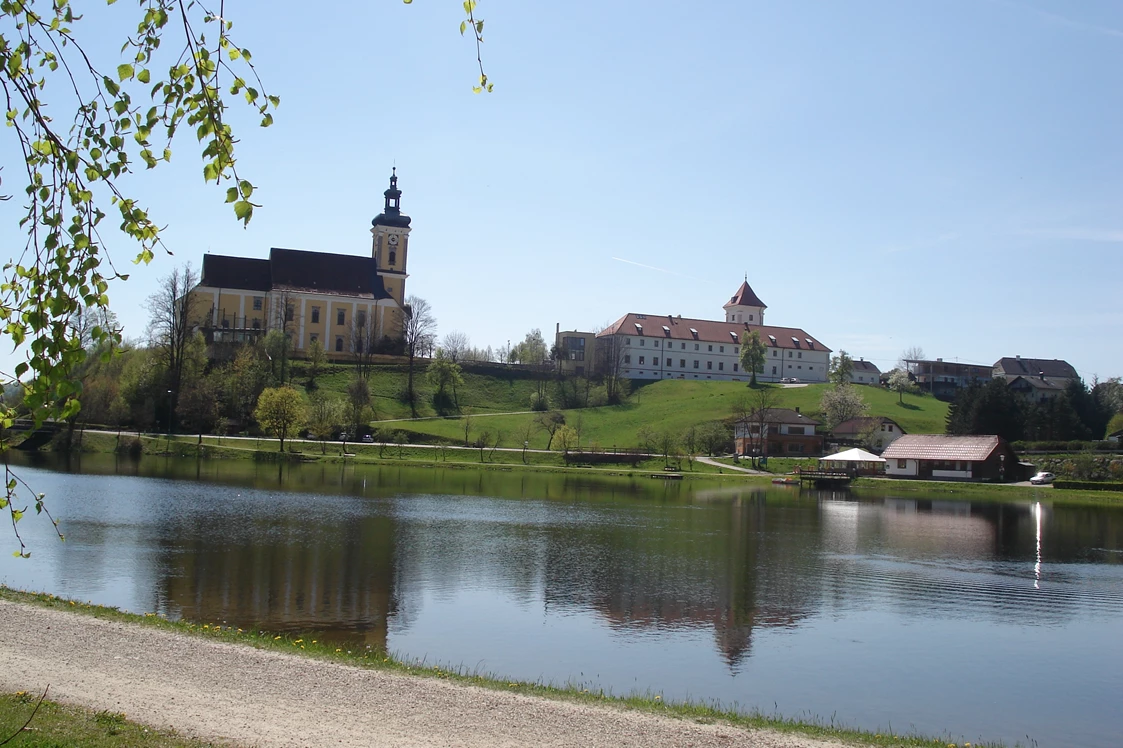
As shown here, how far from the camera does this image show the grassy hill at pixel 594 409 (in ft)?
275

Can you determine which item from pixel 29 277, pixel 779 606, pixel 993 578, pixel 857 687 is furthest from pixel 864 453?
pixel 29 277

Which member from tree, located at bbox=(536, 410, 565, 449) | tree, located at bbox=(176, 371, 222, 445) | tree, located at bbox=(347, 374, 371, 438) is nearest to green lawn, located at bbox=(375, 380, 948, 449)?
tree, located at bbox=(536, 410, 565, 449)

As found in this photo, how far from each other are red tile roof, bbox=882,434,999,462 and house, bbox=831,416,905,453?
23.5 ft

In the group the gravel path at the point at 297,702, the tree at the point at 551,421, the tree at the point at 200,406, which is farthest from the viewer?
the tree at the point at 551,421

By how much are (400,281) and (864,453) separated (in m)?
63.0

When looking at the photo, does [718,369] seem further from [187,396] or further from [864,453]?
[187,396]

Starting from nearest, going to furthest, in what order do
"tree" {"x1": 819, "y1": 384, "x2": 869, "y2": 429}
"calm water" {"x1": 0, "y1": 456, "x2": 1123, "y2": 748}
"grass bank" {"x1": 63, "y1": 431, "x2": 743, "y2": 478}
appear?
"calm water" {"x1": 0, "y1": 456, "x2": 1123, "y2": 748}, "grass bank" {"x1": 63, "y1": 431, "x2": 743, "y2": 478}, "tree" {"x1": 819, "y1": 384, "x2": 869, "y2": 429}

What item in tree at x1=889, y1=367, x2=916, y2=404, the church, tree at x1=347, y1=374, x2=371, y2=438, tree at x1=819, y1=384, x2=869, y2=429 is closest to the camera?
tree at x1=347, y1=374, x2=371, y2=438

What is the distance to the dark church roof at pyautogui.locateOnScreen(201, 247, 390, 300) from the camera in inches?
4065

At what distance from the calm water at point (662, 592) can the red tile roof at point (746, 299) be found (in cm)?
10216

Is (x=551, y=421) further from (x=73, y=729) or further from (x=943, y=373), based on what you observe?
(x=943, y=373)

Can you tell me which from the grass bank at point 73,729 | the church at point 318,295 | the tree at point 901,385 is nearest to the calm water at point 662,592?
the grass bank at point 73,729

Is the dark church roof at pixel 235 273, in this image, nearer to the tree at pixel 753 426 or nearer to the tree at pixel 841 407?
the tree at pixel 753 426

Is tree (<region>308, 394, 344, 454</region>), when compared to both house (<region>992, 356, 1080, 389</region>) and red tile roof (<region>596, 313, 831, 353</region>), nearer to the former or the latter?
red tile roof (<region>596, 313, 831, 353</region>)
